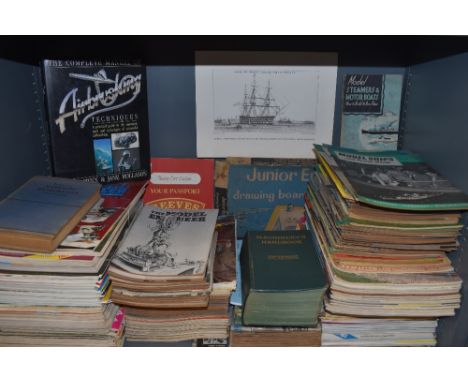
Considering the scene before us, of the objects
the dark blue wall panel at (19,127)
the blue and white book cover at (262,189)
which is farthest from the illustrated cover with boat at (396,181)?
the dark blue wall panel at (19,127)

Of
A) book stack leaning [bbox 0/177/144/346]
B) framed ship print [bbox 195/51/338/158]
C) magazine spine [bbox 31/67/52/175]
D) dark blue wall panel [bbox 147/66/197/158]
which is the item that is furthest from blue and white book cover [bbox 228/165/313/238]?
magazine spine [bbox 31/67/52/175]

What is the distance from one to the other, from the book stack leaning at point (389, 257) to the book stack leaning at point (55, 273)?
45cm

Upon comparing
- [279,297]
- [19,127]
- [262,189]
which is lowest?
[279,297]

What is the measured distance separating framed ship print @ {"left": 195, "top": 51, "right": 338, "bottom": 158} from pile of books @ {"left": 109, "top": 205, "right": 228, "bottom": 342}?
0.76 ft

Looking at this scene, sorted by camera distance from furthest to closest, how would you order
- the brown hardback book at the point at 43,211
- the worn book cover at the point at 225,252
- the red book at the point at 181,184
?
the red book at the point at 181,184 < the worn book cover at the point at 225,252 < the brown hardback book at the point at 43,211

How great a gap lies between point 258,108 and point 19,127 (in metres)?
0.58

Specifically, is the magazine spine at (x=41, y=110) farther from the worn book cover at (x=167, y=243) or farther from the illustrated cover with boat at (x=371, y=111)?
the illustrated cover with boat at (x=371, y=111)

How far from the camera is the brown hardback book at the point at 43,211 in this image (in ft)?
2.48

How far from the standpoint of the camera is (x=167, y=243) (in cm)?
90

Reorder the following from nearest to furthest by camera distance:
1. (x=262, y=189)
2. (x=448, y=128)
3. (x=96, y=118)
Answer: (x=448, y=128) < (x=96, y=118) < (x=262, y=189)

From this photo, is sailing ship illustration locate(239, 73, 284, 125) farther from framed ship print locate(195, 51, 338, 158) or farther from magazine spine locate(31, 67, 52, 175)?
magazine spine locate(31, 67, 52, 175)

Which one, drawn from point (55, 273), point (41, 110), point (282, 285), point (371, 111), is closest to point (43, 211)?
point (55, 273)

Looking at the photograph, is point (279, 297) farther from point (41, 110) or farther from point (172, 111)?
point (41, 110)

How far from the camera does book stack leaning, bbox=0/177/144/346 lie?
0.76 metres
